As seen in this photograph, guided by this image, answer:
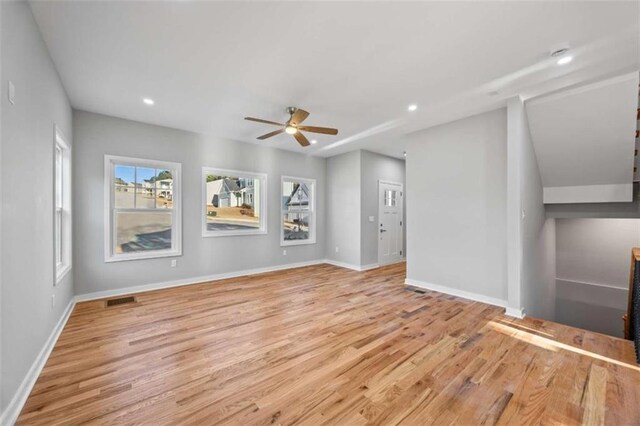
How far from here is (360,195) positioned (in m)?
6.07

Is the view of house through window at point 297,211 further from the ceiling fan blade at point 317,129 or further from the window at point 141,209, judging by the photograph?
the ceiling fan blade at point 317,129

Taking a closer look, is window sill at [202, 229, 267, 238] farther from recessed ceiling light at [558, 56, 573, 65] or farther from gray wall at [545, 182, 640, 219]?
gray wall at [545, 182, 640, 219]

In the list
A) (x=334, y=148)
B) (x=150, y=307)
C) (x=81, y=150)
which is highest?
(x=334, y=148)

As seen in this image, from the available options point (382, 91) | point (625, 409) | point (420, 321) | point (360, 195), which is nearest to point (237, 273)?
point (360, 195)

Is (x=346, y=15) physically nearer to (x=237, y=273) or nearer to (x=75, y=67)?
(x=75, y=67)

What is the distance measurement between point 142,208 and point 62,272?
1.54 meters

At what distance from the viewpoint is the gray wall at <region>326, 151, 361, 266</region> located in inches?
242

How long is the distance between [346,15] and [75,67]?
2.91 meters

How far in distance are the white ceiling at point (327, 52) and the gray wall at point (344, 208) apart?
2427mm

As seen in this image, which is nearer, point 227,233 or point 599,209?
point 599,209

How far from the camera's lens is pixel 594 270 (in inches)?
220

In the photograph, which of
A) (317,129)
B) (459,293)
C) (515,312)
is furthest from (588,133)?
(317,129)

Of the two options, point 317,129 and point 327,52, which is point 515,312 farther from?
point 327,52

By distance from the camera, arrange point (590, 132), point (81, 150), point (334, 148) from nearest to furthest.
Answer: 1. point (590, 132)
2. point (81, 150)
3. point (334, 148)
